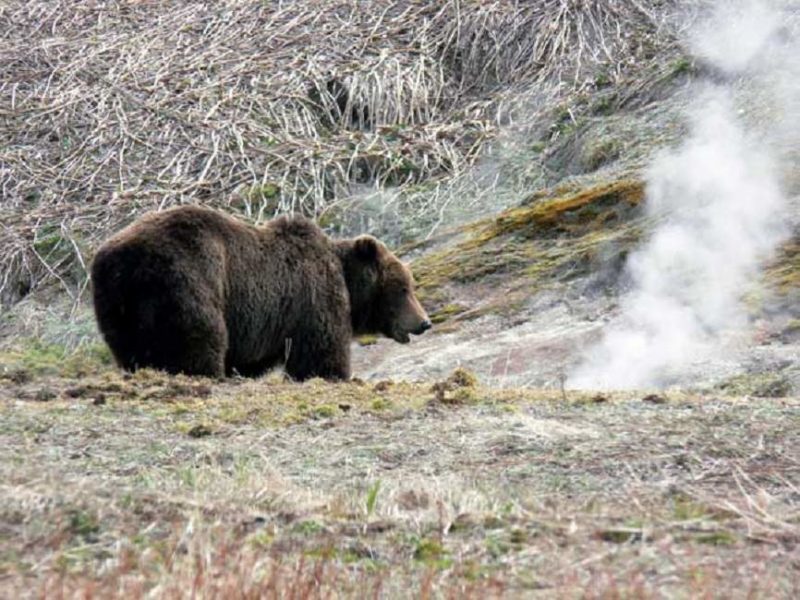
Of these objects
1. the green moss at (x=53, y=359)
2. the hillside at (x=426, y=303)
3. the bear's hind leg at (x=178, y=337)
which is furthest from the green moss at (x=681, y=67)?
the bear's hind leg at (x=178, y=337)

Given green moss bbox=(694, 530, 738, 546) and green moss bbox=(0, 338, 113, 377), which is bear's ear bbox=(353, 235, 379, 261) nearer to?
green moss bbox=(0, 338, 113, 377)

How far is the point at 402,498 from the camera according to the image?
605 cm

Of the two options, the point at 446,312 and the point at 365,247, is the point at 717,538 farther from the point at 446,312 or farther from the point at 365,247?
the point at 446,312

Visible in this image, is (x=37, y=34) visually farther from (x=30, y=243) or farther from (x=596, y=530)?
(x=596, y=530)

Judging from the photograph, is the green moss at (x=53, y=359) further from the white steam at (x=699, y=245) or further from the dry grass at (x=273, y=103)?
the white steam at (x=699, y=245)

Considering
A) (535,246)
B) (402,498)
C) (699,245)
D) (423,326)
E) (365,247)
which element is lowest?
(535,246)

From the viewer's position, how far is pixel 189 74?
24.4 m

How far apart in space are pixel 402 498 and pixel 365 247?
23.9 ft

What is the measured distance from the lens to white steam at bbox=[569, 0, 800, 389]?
13227mm

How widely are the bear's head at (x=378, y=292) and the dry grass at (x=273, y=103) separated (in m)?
6.23

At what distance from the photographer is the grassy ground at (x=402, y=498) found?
475cm

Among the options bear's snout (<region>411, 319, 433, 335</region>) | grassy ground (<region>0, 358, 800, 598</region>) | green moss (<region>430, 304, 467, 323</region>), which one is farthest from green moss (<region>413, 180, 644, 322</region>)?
grassy ground (<region>0, 358, 800, 598</region>)

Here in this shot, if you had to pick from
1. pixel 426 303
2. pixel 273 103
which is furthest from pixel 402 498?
pixel 273 103

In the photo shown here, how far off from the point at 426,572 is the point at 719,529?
1.21 meters
